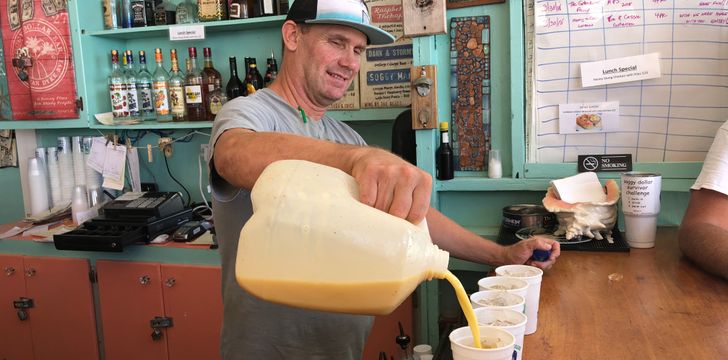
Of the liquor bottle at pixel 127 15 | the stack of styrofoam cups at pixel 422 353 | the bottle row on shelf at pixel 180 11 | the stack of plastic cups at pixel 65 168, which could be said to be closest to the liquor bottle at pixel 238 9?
the bottle row on shelf at pixel 180 11

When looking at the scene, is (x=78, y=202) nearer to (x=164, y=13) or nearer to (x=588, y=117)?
(x=164, y=13)

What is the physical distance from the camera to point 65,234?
7.68 ft

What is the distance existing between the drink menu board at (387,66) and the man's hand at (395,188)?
1.62m

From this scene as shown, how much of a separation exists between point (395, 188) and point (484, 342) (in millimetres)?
286

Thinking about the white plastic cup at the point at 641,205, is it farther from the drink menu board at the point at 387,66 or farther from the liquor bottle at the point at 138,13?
the liquor bottle at the point at 138,13

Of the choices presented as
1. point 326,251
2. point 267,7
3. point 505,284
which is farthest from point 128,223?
point 326,251

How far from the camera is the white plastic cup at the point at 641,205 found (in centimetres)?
165

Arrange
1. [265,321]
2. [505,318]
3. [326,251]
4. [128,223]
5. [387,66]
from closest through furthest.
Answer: [326,251] → [505,318] → [265,321] → [387,66] → [128,223]

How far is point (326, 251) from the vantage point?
26.3 inches

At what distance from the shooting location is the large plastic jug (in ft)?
2.19

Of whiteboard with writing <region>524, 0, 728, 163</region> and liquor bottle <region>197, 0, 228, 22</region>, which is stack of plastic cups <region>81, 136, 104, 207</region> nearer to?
liquor bottle <region>197, 0, 228, 22</region>

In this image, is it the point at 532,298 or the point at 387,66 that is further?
the point at 387,66

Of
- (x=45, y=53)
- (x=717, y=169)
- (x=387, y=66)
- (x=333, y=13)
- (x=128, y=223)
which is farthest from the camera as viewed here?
(x=45, y=53)

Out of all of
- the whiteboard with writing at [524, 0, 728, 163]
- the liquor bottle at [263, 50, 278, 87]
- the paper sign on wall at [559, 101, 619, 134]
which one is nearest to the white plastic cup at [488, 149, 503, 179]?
the whiteboard with writing at [524, 0, 728, 163]
